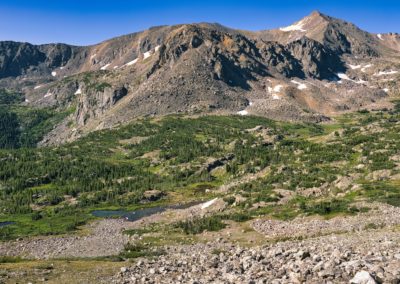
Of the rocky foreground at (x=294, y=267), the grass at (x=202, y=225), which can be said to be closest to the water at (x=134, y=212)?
the grass at (x=202, y=225)

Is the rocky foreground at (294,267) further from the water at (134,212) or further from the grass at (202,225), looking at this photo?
the water at (134,212)

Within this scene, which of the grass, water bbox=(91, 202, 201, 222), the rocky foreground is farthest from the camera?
water bbox=(91, 202, 201, 222)

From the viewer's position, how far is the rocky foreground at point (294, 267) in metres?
33.4

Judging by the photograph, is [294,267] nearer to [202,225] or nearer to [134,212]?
[202,225]

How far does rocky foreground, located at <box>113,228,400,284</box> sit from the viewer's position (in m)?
33.4

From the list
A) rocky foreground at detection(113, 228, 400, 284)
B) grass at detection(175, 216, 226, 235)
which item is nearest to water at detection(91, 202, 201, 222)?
grass at detection(175, 216, 226, 235)

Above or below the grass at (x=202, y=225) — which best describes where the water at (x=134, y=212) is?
below

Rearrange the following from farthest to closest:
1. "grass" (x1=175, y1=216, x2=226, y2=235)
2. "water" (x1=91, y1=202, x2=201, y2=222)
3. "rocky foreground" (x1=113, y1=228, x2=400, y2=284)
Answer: "water" (x1=91, y1=202, x2=201, y2=222)
"grass" (x1=175, y1=216, x2=226, y2=235)
"rocky foreground" (x1=113, y1=228, x2=400, y2=284)

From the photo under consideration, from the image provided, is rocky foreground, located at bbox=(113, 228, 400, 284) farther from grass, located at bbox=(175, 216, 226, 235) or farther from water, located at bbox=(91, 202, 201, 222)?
water, located at bbox=(91, 202, 201, 222)

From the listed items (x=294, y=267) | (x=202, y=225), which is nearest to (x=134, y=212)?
(x=202, y=225)

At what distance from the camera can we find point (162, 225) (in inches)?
4358

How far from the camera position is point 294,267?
37.8m

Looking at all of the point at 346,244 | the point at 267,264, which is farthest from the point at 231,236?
the point at 267,264

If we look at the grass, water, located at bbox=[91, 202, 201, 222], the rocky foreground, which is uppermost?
the rocky foreground
